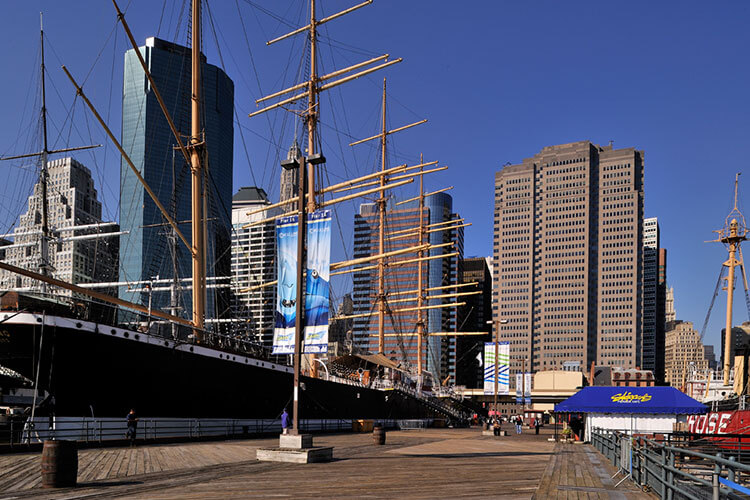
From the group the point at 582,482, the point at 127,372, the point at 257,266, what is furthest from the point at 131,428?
the point at 257,266

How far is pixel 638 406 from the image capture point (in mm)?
24469

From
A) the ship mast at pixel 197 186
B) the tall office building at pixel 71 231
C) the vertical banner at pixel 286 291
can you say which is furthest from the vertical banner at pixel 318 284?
the tall office building at pixel 71 231

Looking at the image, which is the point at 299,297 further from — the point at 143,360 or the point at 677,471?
the point at 677,471

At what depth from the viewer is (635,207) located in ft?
601

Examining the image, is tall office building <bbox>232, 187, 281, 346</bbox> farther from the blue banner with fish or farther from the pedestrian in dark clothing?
the blue banner with fish

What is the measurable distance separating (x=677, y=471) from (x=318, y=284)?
37.1 feet

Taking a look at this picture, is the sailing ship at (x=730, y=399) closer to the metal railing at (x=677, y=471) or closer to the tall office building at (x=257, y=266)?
the metal railing at (x=677, y=471)

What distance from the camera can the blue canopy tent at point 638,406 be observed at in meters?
23.7

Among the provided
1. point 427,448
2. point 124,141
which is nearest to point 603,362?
point 124,141

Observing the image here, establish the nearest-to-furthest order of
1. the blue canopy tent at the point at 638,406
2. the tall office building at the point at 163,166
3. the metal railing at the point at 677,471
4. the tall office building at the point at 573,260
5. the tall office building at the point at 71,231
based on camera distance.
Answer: the metal railing at the point at 677,471, the blue canopy tent at the point at 638,406, the tall office building at the point at 71,231, the tall office building at the point at 163,166, the tall office building at the point at 573,260

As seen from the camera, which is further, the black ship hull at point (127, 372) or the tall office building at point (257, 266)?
the tall office building at point (257, 266)

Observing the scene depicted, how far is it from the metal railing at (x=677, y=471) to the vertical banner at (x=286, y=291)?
8.86 m

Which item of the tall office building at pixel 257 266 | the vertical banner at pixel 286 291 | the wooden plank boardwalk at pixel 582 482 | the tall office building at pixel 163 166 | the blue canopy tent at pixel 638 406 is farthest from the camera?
the tall office building at pixel 257 266

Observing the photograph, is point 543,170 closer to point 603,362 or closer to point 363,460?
point 603,362
